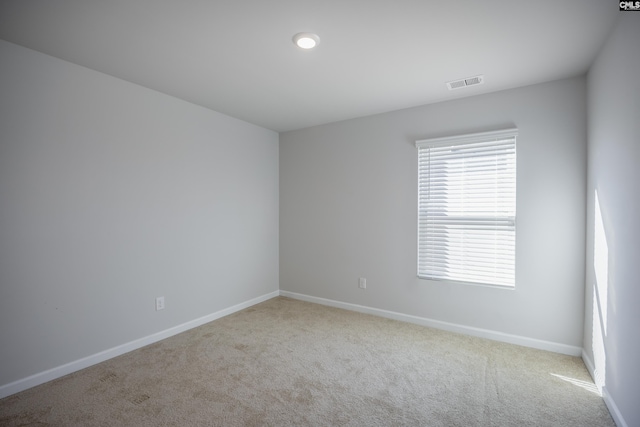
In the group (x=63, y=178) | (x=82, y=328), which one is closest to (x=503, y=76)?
(x=63, y=178)

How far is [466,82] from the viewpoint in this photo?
113 inches

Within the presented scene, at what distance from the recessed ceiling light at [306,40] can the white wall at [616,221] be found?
5.96ft

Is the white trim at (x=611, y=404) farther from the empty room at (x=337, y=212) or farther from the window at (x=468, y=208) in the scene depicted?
the window at (x=468, y=208)

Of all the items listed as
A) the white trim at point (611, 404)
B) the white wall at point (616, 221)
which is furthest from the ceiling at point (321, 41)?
the white trim at point (611, 404)

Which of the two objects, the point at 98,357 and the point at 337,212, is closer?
the point at 98,357

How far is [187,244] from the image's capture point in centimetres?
343

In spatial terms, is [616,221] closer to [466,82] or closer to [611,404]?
[611,404]

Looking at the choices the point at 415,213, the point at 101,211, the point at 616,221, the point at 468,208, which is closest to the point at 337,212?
the point at 415,213

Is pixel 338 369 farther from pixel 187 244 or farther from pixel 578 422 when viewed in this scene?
pixel 187 244


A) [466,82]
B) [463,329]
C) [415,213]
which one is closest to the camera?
[466,82]

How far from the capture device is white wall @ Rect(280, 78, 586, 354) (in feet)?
9.14

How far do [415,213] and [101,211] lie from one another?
3144 mm

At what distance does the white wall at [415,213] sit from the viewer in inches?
110

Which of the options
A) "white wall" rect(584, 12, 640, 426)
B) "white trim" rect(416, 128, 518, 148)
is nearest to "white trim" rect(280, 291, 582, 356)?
"white wall" rect(584, 12, 640, 426)
